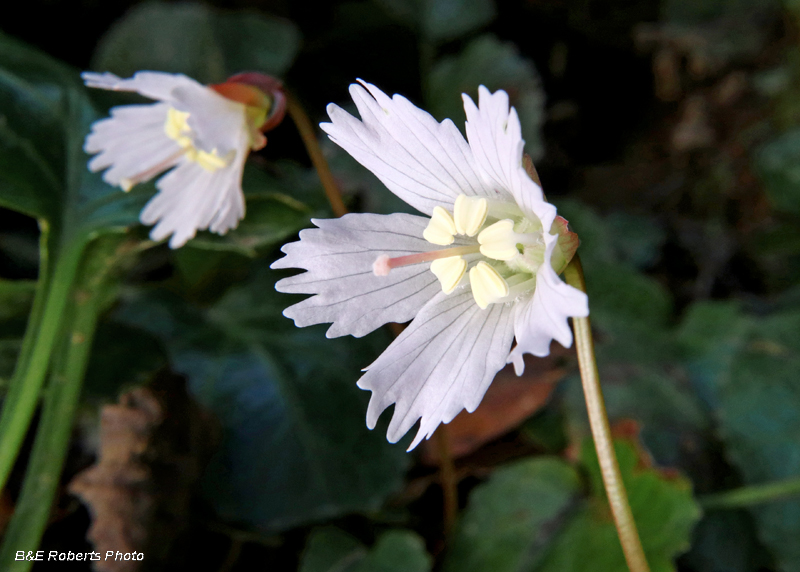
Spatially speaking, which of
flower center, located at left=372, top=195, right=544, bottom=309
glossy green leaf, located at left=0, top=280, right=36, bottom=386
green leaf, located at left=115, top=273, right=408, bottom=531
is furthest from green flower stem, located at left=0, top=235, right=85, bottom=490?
flower center, located at left=372, top=195, right=544, bottom=309

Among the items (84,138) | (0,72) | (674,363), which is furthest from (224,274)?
(674,363)

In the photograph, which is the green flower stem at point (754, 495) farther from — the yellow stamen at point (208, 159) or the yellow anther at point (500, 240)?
the yellow stamen at point (208, 159)

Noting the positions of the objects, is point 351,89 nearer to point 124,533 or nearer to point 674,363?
point 124,533

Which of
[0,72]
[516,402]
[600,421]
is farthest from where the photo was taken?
[516,402]

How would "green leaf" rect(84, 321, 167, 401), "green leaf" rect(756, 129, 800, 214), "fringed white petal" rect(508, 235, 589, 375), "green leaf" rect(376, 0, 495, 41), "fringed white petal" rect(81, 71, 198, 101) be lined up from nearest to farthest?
1. "fringed white petal" rect(508, 235, 589, 375)
2. "fringed white petal" rect(81, 71, 198, 101)
3. "green leaf" rect(84, 321, 167, 401)
4. "green leaf" rect(756, 129, 800, 214)
5. "green leaf" rect(376, 0, 495, 41)

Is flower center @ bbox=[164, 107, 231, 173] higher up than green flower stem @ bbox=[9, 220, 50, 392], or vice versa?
flower center @ bbox=[164, 107, 231, 173]

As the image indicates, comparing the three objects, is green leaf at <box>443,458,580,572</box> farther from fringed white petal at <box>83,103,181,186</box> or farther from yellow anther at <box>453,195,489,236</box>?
fringed white petal at <box>83,103,181,186</box>

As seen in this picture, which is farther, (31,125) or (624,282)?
(624,282)
